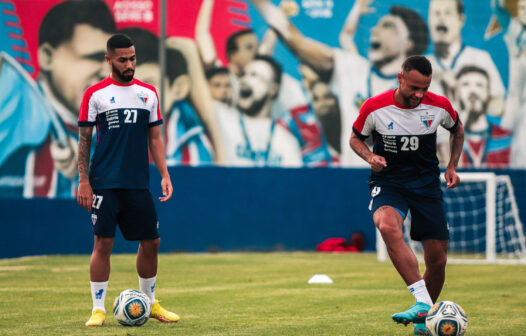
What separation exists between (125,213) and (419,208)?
7.55ft

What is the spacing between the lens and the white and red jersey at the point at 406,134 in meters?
7.00

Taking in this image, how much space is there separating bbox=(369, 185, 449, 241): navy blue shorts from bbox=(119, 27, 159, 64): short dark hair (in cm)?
1675

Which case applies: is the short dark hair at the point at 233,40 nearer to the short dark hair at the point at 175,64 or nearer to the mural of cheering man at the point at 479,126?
the short dark hair at the point at 175,64

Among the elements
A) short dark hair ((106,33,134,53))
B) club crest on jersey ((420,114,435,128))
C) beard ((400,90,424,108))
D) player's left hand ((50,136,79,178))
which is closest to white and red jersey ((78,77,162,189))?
short dark hair ((106,33,134,53))

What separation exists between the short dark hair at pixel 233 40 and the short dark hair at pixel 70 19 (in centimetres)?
293

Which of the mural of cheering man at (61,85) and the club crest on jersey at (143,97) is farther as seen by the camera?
the mural of cheering man at (61,85)

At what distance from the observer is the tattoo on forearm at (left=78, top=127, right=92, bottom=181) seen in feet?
23.7

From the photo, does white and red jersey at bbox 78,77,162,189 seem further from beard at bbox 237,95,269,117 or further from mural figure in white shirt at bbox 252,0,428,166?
mural figure in white shirt at bbox 252,0,428,166

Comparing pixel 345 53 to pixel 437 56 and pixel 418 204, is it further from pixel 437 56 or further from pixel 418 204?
pixel 418 204

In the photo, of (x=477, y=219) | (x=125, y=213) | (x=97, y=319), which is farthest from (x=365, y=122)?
(x=477, y=219)

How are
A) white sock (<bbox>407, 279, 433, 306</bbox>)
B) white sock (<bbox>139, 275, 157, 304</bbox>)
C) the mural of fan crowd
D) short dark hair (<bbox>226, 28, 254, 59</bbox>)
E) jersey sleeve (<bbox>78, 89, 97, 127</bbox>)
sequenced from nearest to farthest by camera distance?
1. white sock (<bbox>407, 279, 433, 306</bbox>)
2. jersey sleeve (<bbox>78, 89, 97, 127</bbox>)
3. white sock (<bbox>139, 275, 157, 304</bbox>)
4. the mural of fan crowd
5. short dark hair (<bbox>226, 28, 254, 59</bbox>)

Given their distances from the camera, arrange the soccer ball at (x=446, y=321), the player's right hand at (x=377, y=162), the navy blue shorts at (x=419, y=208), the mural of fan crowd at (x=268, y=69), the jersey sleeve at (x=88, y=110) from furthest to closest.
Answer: the mural of fan crowd at (x=268, y=69) < the jersey sleeve at (x=88, y=110) < the navy blue shorts at (x=419, y=208) < the player's right hand at (x=377, y=162) < the soccer ball at (x=446, y=321)

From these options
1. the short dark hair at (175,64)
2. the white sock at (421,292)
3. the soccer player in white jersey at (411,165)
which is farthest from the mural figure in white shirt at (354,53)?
the white sock at (421,292)

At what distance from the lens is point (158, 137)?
752cm
